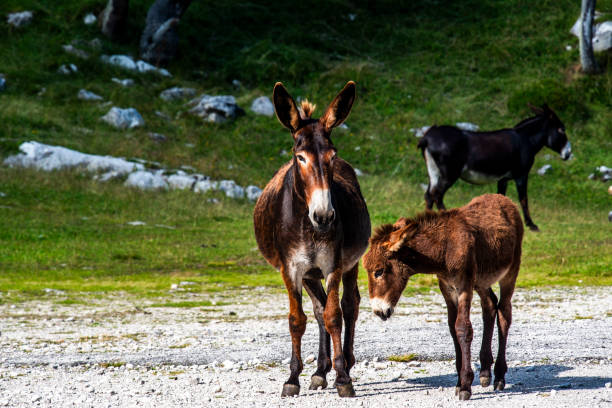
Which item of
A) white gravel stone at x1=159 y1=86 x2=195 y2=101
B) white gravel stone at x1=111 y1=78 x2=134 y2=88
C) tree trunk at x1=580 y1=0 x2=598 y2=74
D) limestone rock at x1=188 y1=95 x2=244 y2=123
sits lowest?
limestone rock at x1=188 y1=95 x2=244 y2=123

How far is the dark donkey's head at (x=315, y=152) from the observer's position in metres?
5.60

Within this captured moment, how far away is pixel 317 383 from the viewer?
21.6ft

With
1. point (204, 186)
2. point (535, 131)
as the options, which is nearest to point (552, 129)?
point (535, 131)

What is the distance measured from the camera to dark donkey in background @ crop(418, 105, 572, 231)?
19578 millimetres

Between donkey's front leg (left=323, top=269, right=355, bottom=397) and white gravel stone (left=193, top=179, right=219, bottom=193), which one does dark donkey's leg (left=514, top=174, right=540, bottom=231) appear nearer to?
white gravel stone (left=193, top=179, right=219, bottom=193)

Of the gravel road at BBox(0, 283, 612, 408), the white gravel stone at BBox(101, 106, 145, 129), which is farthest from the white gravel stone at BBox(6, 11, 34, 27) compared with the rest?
the gravel road at BBox(0, 283, 612, 408)

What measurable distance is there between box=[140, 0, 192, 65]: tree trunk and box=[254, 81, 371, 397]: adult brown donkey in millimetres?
26087

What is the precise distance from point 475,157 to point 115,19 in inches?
740

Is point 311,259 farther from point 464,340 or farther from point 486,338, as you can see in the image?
point 486,338

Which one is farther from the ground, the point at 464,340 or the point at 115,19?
the point at 115,19

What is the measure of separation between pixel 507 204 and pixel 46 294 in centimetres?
853

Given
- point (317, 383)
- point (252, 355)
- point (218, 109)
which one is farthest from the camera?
point (218, 109)

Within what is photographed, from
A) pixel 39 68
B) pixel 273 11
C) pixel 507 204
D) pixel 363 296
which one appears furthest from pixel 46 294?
pixel 273 11

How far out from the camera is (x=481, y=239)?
632 centimetres
